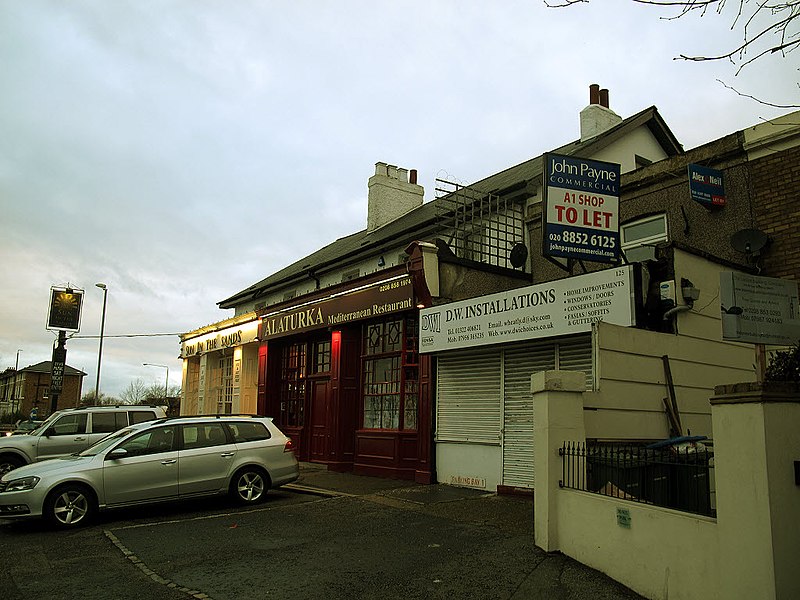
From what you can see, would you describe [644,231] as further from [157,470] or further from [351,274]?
[351,274]

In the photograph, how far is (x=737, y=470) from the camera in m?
5.24

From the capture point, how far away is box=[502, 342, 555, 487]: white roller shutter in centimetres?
1186

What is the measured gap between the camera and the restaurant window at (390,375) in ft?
49.3

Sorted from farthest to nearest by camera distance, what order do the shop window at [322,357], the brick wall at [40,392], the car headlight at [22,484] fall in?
1. the brick wall at [40,392]
2. the shop window at [322,357]
3. the car headlight at [22,484]

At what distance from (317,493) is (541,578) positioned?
24.0 ft

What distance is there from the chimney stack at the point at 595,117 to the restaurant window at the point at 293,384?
1003 centimetres

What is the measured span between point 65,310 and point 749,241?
34454 mm

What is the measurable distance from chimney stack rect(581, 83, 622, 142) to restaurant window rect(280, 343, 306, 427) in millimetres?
10034

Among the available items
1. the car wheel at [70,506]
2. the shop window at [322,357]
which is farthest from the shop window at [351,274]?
the car wheel at [70,506]

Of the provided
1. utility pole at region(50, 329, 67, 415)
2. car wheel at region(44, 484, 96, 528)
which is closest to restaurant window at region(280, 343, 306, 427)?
car wheel at region(44, 484, 96, 528)

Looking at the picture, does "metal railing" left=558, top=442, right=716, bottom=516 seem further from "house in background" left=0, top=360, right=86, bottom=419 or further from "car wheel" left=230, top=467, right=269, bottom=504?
"house in background" left=0, top=360, right=86, bottom=419

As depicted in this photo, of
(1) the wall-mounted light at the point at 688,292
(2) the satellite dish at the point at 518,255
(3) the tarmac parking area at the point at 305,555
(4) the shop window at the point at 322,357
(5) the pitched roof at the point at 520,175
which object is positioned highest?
(5) the pitched roof at the point at 520,175

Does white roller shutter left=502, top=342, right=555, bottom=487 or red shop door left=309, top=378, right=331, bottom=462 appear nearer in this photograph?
white roller shutter left=502, top=342, right=555, bottom=487

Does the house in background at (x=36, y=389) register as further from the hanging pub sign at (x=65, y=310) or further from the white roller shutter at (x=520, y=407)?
the white roller shutter at (x=520, y=407)
